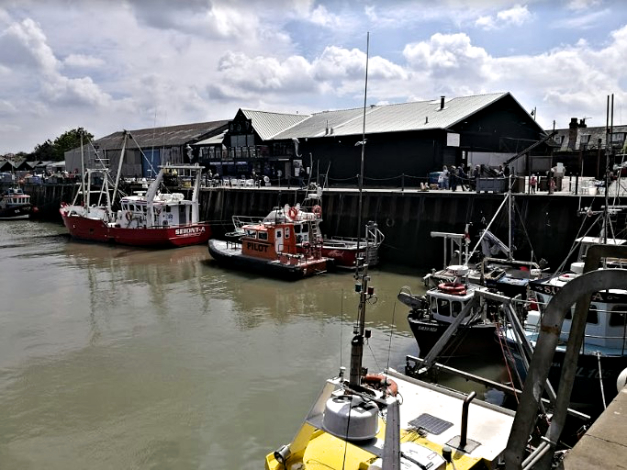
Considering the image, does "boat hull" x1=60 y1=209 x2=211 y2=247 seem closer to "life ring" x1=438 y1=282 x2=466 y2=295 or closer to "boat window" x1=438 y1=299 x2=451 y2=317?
"life ring" x1=438 y1=282 x2=466 y2=295

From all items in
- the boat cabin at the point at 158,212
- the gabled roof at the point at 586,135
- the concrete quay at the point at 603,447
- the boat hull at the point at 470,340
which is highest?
the gabled roof at the point at 586,135

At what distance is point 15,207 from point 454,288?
56.2 meters

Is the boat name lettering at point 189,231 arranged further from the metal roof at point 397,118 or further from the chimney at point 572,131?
the chimney at point 572,131

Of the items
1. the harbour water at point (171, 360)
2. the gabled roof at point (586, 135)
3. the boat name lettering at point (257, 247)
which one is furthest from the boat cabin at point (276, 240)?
the gabled roof at point (586, 135)

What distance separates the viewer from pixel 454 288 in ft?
46.4

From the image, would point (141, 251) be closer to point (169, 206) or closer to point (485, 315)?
point (169, 206)

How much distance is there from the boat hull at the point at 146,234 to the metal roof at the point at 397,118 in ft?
46.4

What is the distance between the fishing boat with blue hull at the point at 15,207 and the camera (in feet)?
184

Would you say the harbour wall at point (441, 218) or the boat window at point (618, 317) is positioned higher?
the harbour wall at point (441, 218)

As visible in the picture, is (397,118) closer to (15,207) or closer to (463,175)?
(463,175)

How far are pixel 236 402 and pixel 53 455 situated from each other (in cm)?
372

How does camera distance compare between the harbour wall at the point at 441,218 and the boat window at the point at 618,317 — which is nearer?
the boat window at the point at 618,317

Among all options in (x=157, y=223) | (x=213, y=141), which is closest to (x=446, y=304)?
(x=157, y=223)

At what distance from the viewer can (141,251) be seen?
32.4 meters
